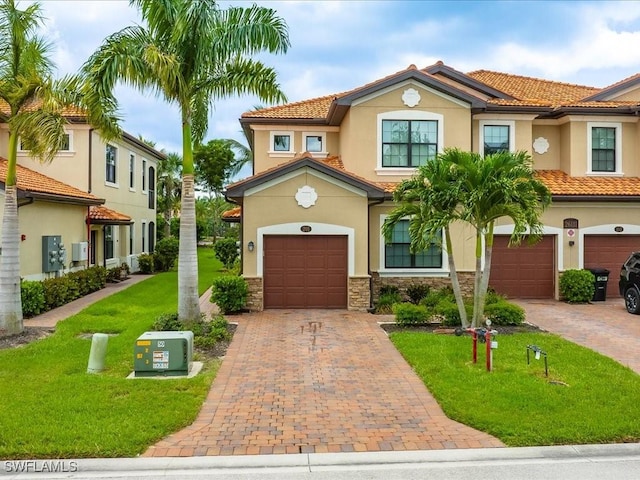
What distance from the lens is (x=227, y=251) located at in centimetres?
2933

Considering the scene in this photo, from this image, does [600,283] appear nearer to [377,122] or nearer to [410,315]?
[410,315]

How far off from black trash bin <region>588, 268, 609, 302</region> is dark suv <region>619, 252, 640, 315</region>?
154 centimetres

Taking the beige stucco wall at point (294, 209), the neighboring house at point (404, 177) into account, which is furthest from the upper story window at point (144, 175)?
the beige stucco wall at point (294, 209)

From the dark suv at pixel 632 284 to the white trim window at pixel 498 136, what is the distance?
558cm

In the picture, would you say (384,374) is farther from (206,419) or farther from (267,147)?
(267,147)

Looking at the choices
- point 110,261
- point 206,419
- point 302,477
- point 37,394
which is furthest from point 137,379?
point 110,261

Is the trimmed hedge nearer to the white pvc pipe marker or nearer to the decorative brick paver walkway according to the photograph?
the white pvc pipe marker

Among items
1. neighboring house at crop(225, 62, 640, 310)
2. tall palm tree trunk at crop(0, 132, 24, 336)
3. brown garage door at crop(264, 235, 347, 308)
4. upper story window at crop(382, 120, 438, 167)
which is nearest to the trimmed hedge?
tall palm tree trunk at crop(0, 132, 24, 336)

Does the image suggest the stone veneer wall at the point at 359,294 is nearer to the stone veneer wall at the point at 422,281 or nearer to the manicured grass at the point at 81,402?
the stone veneer wall at the point at 422,281

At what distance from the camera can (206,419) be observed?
23.4 feet

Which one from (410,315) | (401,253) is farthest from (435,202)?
(401,253)

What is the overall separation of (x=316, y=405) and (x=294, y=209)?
8627 millimetres

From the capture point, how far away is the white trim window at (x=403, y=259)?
17031 mm

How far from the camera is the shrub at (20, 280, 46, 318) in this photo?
14242 mm
